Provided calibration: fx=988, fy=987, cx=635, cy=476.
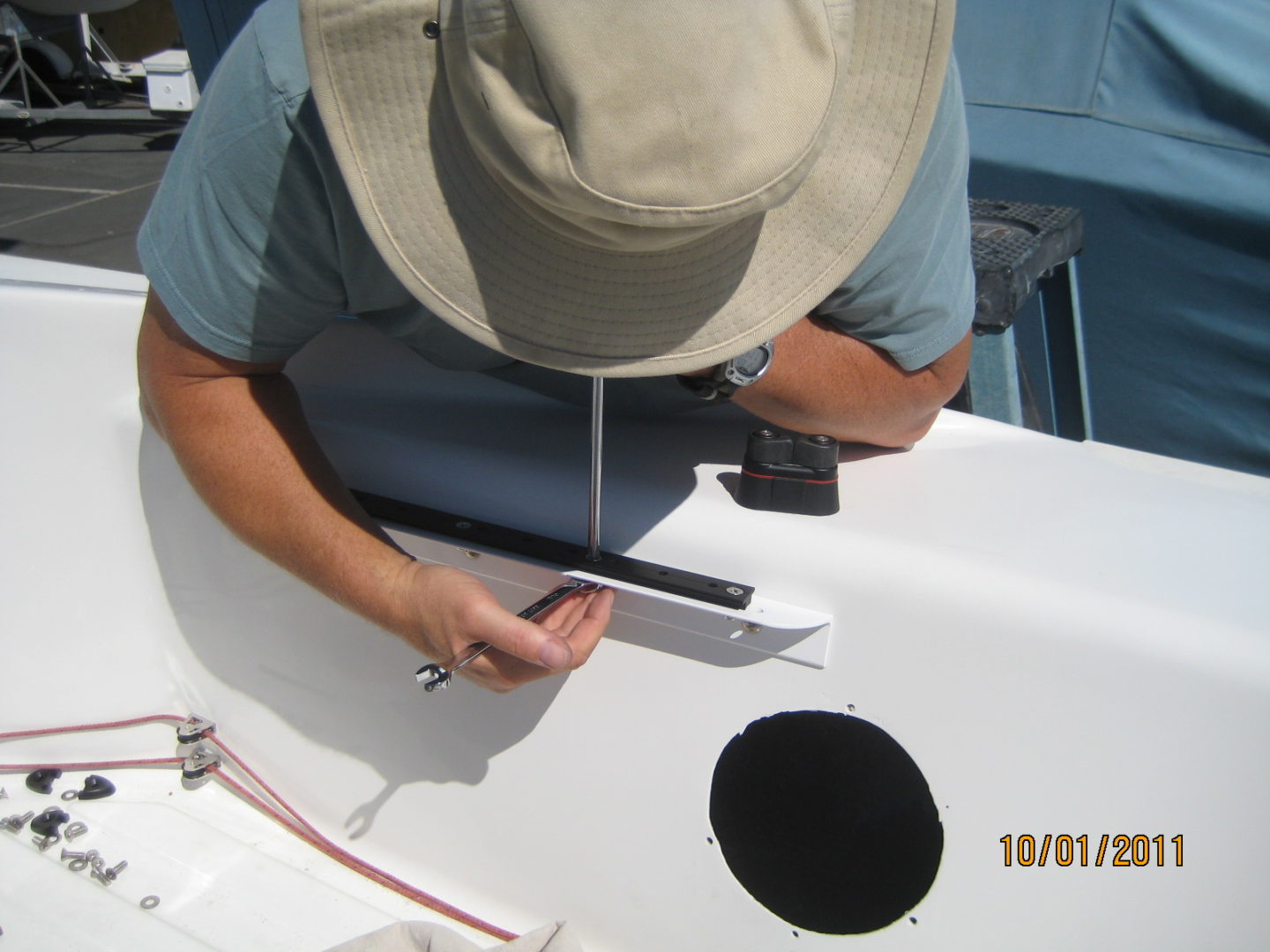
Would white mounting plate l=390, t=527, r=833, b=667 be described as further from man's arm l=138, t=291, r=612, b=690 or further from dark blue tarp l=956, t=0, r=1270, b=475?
dark blue tarp l=956, t=0, r=1270, b=475

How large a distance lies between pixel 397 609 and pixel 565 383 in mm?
301

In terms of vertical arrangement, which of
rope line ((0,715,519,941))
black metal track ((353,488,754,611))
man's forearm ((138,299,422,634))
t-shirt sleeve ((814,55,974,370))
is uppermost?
t-shirt sleeve ((814,55,974,370))

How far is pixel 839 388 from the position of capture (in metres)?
0.99

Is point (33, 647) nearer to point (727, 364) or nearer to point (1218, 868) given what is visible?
point (727, 364)

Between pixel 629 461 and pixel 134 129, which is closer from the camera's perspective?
pixel 629 461

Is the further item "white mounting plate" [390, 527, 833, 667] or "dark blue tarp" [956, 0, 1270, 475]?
"dark blue tarp" [956, 0, 1270, 475]

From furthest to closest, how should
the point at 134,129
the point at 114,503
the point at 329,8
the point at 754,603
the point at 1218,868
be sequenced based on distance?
the point at 134,129 < the point at 114,503 < the point at 754,603 < the point at 1218,868 < the point at 329,8

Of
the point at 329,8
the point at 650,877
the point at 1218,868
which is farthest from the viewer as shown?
the point at 650,877

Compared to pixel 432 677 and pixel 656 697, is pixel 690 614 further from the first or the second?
pixel 432 677

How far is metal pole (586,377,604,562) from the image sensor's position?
2.73ft

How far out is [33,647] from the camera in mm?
1324

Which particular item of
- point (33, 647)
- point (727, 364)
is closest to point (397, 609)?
point (727, 364)

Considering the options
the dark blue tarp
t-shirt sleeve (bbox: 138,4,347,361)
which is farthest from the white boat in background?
the dark blue tarp

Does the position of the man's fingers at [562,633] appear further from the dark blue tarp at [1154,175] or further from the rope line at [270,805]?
the dark blue tarp at [1154,175]
